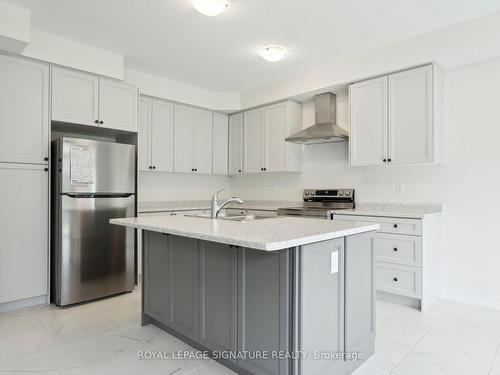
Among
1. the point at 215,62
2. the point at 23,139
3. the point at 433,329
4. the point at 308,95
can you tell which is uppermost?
the point at 215,62

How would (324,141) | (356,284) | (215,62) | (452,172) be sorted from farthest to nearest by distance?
(324,141) → (215,62) → (452,172) → (356,284)

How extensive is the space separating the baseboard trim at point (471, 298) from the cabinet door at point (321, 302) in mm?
2106

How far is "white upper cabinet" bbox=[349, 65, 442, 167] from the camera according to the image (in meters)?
3.17

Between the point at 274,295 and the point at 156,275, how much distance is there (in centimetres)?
119

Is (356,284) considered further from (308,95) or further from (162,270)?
(308,95)

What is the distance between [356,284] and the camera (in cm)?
202

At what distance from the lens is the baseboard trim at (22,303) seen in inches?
116

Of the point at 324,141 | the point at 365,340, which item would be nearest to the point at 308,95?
the point at 324,141

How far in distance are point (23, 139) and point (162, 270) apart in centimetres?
188

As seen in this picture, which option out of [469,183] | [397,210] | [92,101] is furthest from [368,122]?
[92,101]

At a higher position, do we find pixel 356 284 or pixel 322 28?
pixel 322 28

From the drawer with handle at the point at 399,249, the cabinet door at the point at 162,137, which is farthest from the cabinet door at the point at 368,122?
the cabinet door at the point at 162,137

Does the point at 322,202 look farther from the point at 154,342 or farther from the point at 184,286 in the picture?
the point at 154,342

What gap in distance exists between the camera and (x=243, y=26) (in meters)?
2.99
